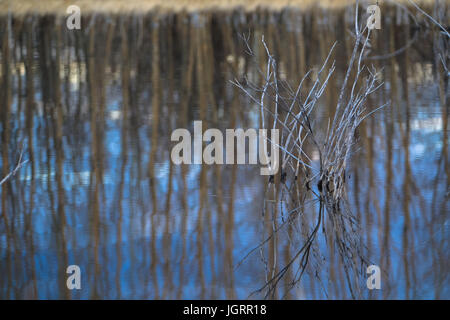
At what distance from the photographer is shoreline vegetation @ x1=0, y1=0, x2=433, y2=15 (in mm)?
5805

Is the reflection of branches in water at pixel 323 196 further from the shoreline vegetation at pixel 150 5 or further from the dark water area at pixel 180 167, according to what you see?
the shoreline vegetation at pixel 150 5

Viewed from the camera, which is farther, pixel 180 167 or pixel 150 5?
pixel 150 5

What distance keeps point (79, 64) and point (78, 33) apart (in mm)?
699

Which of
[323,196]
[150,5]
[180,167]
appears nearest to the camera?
[323,196]

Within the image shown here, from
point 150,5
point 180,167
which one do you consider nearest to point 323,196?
point 180,167

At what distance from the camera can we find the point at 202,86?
4.37 meters

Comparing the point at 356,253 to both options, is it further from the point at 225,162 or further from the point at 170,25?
the point at 170,25

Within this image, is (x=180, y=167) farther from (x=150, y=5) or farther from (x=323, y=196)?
(x=150, y=5)

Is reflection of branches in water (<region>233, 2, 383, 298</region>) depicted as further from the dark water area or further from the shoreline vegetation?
the shoreline vegetation

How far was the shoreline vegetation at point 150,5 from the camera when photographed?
19.0ft

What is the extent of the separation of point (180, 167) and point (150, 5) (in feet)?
11.2

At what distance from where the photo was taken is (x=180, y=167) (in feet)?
10.00

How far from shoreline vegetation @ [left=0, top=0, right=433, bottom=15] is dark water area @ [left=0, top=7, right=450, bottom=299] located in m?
0.29

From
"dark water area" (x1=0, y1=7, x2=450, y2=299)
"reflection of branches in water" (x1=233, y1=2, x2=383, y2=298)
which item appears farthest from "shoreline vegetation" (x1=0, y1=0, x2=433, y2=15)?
"reflection of branches in water" (x1=233, y1=2, x2=383, y2=298)
